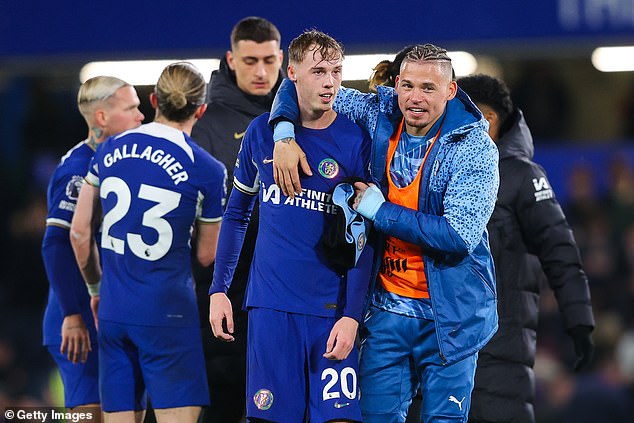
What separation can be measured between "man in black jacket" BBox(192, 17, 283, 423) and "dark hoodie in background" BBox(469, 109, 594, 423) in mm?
1210

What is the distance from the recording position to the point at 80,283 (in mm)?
5934

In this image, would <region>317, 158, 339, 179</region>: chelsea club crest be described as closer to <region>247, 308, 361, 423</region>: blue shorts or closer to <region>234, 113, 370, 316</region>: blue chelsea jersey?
<region>234, 113, 370, 316</region>: blue chelsea jersey

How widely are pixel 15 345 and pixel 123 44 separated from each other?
305 centimetres

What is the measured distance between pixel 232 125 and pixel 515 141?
4.61ft

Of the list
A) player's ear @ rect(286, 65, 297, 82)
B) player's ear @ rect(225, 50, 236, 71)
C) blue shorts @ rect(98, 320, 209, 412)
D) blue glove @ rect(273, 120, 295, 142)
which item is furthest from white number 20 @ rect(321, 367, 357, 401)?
player's ear @ rect(225, 50, 236, 71)

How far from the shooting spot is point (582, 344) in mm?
5891

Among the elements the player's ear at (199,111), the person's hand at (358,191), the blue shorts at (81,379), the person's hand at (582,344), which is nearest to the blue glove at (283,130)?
the person's hand at (358,191)

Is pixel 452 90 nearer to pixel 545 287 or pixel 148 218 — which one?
pixel 148 218

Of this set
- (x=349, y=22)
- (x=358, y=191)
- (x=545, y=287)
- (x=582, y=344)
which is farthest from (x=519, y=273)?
(x=545, y=287)

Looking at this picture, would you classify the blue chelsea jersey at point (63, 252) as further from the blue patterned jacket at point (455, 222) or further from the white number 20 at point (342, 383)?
the white number 20 at point (342, 383)

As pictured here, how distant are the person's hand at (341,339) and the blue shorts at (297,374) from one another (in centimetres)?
7

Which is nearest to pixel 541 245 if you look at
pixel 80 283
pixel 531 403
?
pixel 531 403

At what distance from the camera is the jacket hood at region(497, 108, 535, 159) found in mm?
5781

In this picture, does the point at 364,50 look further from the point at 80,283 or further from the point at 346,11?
the point at 80,283
